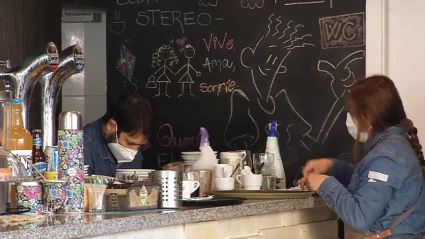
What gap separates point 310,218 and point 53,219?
141cm

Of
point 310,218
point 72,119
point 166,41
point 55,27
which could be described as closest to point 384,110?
point 310,218

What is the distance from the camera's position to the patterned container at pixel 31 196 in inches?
90.7

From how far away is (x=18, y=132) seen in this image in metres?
2.40

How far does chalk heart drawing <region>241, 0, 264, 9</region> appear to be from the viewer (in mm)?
4848

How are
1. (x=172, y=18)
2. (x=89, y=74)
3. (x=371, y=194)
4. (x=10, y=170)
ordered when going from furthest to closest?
(x=89, y=74) → (x=172, y=18) → (x=371, y=194) → (x=10, y=170)

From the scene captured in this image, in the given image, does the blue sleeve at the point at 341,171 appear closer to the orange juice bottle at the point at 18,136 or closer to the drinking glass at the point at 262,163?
the drinking glass at the point at 262,163

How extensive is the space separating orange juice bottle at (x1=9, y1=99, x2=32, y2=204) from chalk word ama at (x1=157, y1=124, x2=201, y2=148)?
107 inches

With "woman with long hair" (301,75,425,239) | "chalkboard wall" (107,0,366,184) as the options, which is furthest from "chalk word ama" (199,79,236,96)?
"woman with long hair" (301,75,425,239)

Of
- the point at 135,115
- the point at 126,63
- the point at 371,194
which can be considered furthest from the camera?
the point at 126,63

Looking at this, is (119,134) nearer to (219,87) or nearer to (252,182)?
(252,182)

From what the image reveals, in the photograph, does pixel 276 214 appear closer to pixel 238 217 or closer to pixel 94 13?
pixel 238 217

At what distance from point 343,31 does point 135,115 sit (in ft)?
4.63

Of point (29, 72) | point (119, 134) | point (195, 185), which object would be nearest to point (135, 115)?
point (119, 134)

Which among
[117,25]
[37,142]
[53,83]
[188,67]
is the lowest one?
[37,142]
